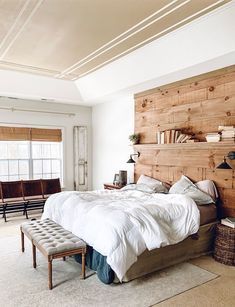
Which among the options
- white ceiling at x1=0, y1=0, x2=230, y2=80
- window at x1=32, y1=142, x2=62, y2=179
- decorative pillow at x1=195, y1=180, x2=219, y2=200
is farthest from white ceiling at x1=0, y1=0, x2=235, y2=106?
decorative pillow at x1=195, y1=180, x2=219, y2=200

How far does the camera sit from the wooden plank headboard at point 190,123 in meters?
3.83

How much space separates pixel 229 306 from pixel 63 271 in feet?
5.94

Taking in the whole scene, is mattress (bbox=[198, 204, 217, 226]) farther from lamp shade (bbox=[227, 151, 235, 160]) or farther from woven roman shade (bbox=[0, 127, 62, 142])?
woven roman shade (bbox=[0, 127, 62, 142])

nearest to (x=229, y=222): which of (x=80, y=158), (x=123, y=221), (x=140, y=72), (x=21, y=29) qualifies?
(x=123, y=221)

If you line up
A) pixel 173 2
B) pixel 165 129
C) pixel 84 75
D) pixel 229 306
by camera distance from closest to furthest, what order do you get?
pixel 229 306 → pixel 173 2 → pixel 165 129 → pixel 84 75

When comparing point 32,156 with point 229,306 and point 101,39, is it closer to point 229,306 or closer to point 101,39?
point 101,39

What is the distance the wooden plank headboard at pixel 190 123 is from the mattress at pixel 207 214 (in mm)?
260

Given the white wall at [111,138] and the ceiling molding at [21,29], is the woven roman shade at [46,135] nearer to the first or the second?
the white wall at [111,138]

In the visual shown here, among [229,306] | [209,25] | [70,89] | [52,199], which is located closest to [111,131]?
[70,89]

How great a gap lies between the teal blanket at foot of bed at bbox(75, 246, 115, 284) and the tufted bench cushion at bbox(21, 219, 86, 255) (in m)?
0.24

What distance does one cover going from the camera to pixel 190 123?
4.37 metres

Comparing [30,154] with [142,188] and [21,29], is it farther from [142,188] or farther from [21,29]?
[21,29]

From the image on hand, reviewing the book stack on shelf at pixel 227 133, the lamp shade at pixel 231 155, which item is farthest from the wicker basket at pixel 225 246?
the book stack on shelf at pixel 227 133

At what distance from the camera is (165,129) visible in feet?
15.8
